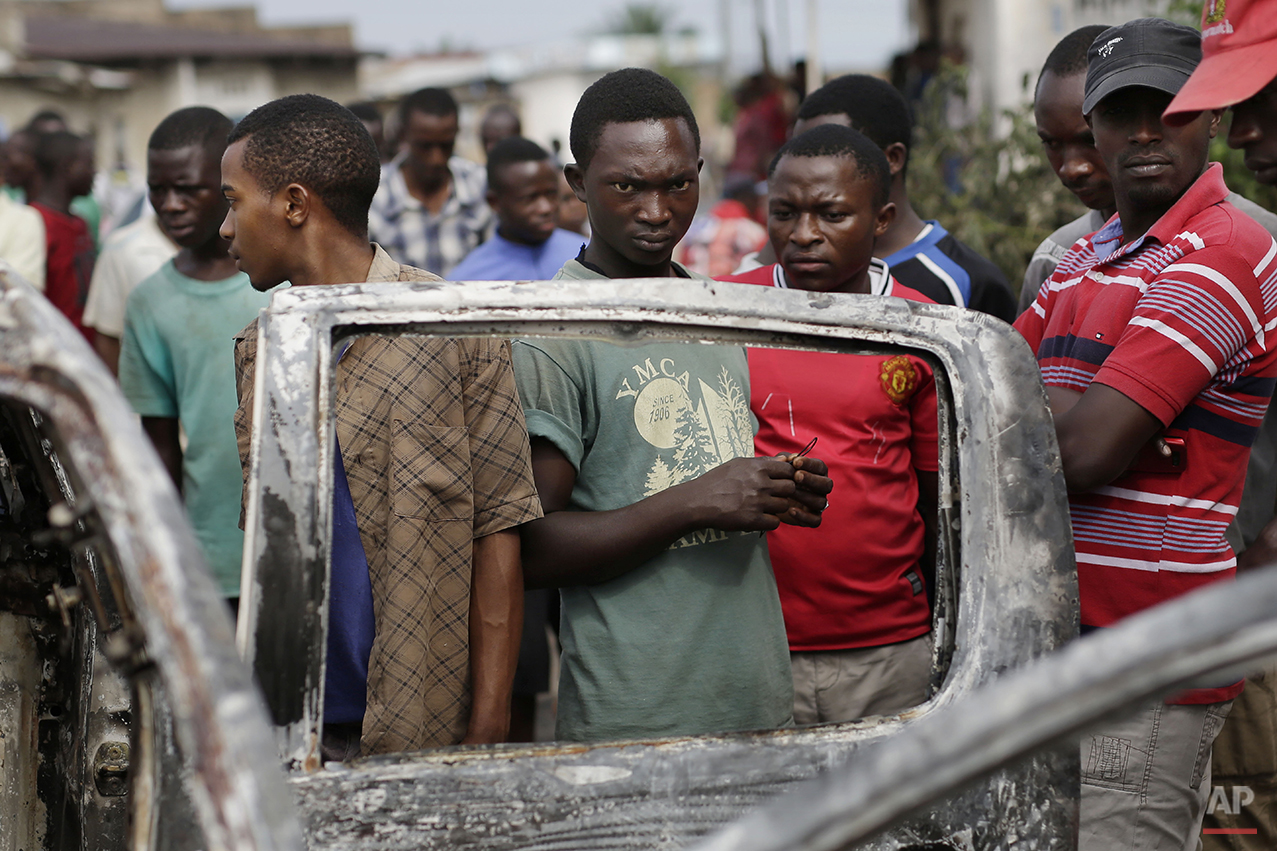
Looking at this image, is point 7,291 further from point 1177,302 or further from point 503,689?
point 1177,302

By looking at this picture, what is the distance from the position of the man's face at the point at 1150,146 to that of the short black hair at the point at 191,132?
9.01 ft

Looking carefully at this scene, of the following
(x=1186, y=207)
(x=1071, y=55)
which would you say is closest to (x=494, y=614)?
(x=1186, y=207)

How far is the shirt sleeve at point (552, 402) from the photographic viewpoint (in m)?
2.07

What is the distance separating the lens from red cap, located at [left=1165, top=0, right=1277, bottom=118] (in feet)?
6.25

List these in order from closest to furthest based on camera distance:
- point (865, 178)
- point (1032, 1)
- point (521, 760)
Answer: point (521, 760)
point (865, 178)
point (1032, 1)

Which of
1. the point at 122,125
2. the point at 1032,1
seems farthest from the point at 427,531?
the point at 122,125

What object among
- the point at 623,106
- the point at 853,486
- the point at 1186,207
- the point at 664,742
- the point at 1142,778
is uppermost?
the point at 623,106

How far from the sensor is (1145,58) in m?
2.27

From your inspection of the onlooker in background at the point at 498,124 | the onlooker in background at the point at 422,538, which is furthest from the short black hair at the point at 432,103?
the onlooker in background at the point at 422,538

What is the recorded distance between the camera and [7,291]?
142 centimetres

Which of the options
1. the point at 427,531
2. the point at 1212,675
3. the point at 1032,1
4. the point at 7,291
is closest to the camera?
the point at 1212,675

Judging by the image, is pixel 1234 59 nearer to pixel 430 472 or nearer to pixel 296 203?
pixel 430 472

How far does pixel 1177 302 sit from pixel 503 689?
1.35 m

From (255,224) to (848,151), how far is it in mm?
1508
